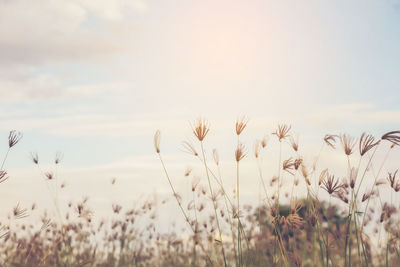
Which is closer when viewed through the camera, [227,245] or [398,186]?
[398,186]

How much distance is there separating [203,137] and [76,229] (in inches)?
190

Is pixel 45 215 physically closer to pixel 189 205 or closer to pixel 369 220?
pixel 189 205

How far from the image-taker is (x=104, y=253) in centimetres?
729

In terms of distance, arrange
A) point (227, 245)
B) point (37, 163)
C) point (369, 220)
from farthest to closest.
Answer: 1. point (227, 245)
2. point (369, 220)
3. point (37, 163)

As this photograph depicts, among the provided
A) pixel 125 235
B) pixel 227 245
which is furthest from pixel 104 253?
pixel 227 245

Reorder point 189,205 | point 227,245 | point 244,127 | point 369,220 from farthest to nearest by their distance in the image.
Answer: point 227,245 < point 369,220 < point 189,205 < point 244,127

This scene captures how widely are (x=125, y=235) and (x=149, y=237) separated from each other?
442 millimetres

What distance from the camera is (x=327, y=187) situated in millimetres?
2945

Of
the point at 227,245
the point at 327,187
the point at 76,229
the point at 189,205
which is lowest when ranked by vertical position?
the point at 227,245

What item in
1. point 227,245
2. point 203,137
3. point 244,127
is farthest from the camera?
point 227,245

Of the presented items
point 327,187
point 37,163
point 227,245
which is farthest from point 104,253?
point 327,187

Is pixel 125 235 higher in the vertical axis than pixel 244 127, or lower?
lower

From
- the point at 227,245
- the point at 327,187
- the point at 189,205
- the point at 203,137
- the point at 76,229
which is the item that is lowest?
the point at 227,245

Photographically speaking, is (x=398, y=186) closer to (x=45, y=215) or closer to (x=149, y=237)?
(x=149, y=237)
